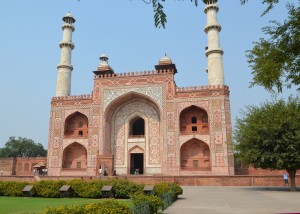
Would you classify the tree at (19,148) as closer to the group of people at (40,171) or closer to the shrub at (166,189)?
the group of people at (40,171)

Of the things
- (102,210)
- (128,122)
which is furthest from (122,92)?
(102,210)

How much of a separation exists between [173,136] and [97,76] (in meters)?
8.82

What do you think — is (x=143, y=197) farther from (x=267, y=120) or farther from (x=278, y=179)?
(x=278, y=179)

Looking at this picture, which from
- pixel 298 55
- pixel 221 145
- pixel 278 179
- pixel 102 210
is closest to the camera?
pixel 298 55

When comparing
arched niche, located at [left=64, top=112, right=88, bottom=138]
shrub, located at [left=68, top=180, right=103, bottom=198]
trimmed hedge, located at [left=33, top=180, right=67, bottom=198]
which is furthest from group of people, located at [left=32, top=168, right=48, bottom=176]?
shrub, located at [left=68, top=180, right=103, bottom=198]

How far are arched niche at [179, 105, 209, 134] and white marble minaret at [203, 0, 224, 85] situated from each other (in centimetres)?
266

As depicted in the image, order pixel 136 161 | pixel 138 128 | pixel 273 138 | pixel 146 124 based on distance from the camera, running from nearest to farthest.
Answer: pixel 273 138 → pixel 146 124 → pixel 136 161 → pixel 138 128

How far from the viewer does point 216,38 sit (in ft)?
81.5

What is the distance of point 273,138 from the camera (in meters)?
14.3

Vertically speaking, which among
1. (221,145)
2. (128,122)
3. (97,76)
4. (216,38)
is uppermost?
(216,38)

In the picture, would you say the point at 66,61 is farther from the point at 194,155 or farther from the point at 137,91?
the point at 194,155

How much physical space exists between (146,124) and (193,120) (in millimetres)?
3983

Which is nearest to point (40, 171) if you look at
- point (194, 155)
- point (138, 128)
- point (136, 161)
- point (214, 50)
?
point (136, 161)

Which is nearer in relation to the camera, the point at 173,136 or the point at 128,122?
the point at 173,136
